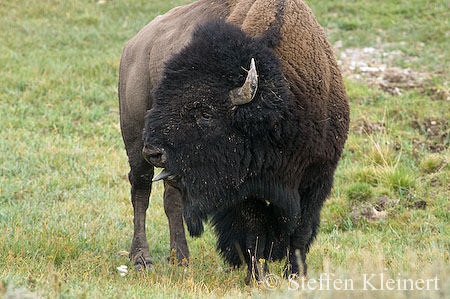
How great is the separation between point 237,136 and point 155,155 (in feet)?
2.35

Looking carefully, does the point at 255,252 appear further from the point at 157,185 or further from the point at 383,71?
the point at 383,71

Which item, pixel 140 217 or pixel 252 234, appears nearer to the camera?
pixel 252 234

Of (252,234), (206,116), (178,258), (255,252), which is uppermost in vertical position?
(206,116)

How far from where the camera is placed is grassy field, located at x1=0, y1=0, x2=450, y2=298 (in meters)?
5.05

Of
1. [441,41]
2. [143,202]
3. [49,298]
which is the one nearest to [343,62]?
[441,41]

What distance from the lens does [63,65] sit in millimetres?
13797

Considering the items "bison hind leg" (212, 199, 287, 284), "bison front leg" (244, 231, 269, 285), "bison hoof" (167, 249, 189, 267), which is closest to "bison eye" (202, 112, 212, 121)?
"bison hind leg" (212, 199, 287, 284)

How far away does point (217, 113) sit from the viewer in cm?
496

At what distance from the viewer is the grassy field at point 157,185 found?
5055 mm

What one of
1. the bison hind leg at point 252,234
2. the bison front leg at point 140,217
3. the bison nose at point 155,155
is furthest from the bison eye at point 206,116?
the bison front leg at point 140,217

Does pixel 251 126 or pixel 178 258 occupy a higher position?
pixel 251 126

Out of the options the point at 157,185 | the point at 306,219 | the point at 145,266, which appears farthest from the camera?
the point at 157,185

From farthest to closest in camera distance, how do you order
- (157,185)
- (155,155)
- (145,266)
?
(157,185), (145,266), (155,155)

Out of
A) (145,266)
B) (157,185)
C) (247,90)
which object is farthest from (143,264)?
(157,185)
